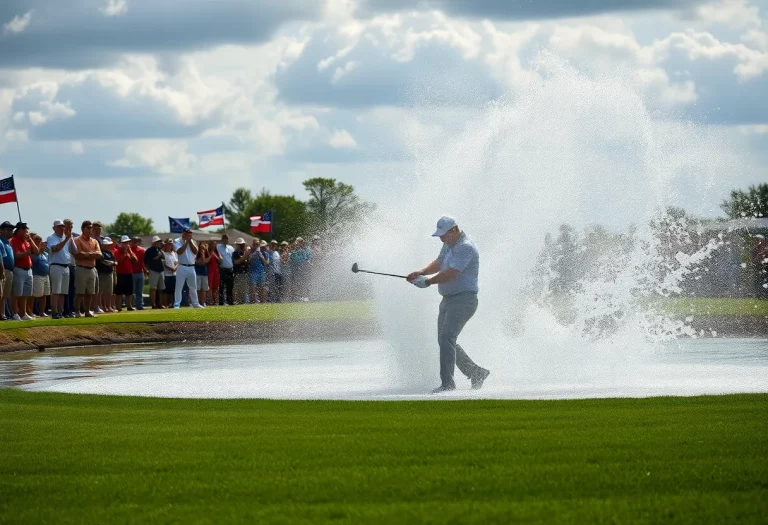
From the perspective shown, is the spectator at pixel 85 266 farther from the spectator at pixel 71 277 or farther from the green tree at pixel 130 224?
the green tree at pixel 130 224

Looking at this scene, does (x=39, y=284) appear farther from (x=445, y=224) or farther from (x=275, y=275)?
(x=445, y=224)

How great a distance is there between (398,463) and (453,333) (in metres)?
6.06

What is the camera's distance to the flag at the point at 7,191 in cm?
3161

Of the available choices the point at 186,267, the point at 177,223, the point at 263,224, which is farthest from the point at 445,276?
the point at 263,224

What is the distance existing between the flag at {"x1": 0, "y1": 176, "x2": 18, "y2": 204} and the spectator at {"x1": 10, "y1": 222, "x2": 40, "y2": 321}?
5846mm

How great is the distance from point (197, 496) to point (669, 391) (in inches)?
292

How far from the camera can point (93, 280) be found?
92.0 feet

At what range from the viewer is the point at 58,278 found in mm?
27062

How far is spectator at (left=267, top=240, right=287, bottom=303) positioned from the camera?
37750 mm

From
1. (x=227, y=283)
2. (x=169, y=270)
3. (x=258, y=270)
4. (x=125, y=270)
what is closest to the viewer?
(x=125, y=270)

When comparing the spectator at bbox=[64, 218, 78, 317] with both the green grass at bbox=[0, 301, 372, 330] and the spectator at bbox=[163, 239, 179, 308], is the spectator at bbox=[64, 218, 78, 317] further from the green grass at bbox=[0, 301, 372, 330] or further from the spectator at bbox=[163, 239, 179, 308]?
the spectator at bbox=[163, 239, 179, 308]

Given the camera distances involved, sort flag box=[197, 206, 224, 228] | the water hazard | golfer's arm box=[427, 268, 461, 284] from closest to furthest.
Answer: the water hazard < golfer's arm box=[427, 268, 461, 284] < flag box=[197, 206, 224, 228]

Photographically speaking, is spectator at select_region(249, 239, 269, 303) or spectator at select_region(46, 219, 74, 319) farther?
spectator at select_region(249, 239, 269, 303)

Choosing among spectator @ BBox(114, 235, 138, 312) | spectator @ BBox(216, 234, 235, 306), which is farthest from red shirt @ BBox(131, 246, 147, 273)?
spectator @ BBox(216, 234, 235, 306)
